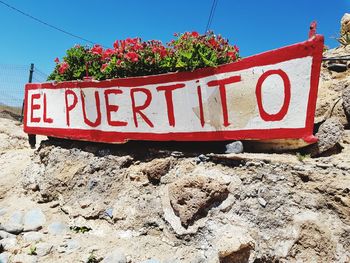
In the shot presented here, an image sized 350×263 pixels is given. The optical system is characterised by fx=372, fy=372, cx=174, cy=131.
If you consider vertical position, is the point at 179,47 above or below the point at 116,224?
above

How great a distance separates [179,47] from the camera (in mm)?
4000

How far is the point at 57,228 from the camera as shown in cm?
367

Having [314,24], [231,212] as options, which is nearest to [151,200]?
[231,212]

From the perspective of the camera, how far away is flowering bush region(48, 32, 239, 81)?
12.1 ft

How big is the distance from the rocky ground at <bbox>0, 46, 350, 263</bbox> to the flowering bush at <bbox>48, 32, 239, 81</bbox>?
818 millimetres

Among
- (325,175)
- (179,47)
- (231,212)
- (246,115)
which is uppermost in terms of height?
(179,47)

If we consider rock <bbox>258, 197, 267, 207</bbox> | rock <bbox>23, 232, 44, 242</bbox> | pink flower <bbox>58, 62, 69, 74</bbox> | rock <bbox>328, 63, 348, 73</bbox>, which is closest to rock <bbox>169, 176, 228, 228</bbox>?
rock <bbox>258, 197, 267, 207</bbox>

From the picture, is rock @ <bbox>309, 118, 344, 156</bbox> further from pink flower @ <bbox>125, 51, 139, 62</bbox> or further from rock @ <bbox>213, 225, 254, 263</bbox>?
pink flower @ <bbox>125, 51, 139, 62</bbox>

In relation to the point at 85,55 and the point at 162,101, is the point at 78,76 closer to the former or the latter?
the point at 85,55

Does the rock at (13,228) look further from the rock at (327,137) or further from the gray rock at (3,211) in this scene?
the rock at (327,137)

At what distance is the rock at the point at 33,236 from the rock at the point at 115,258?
831mm

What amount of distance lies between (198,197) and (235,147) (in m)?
0.59

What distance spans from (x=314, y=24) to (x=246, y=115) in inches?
35.6

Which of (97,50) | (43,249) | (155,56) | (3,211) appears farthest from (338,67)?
(3,211)
